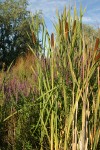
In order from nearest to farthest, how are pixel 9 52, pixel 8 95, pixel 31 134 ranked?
pixel 31 134 < pixel 8 95 < pixel 9 52

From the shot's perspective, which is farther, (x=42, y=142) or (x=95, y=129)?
(x=42, y=142)

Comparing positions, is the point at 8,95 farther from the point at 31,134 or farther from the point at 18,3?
the point at 18,3

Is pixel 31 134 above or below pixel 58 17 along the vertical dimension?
below

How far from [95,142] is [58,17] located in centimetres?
104

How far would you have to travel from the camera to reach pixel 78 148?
2408mm

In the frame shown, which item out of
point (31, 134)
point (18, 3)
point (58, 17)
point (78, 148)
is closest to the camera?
point (78, 148)

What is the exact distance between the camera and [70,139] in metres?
2.67

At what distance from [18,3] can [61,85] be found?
29638mm

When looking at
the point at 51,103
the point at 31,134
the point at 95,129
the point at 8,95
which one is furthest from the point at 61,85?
the point at 8,95

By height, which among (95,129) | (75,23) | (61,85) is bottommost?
(95,129)

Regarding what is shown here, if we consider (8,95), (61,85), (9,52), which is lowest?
(9,52)

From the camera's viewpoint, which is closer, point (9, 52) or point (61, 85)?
point (61, 85)

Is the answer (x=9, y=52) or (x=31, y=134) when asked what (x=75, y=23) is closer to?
(x=31, y=134)

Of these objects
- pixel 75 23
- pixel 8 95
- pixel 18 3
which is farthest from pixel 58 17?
pixel 18 3
